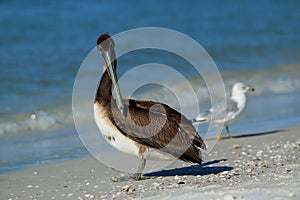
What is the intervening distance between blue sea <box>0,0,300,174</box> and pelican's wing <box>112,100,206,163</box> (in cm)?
166

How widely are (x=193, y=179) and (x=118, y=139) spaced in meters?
0.86

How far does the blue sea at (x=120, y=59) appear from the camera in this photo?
30.9 feet

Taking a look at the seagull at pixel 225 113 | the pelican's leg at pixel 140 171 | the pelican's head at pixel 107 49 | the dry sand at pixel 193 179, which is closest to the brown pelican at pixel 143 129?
the pelican's leg at pixel 140 171

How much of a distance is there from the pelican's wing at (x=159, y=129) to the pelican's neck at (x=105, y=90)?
0.17 metres

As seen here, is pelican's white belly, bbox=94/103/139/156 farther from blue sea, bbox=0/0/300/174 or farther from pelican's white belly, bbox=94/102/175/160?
blue sea, bbox=0/0/300/174

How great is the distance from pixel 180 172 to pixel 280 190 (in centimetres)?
191

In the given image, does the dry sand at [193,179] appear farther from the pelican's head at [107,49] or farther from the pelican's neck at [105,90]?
the pelican's head at [107,49]

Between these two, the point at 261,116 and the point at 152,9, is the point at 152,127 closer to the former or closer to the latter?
the point at 261,116

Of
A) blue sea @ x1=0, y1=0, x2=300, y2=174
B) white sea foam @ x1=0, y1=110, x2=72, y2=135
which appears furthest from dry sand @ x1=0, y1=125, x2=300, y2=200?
white sea foam @ x1=0, y1=110, x2=72, y2=135

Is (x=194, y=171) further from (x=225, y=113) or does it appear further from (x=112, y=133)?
(x=225, y=113)

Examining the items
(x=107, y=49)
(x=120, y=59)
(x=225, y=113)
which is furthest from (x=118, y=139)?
(x=120, y=59)

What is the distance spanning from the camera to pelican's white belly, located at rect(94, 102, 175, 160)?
20.9 ft

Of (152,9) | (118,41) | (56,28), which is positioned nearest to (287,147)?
(118,41)

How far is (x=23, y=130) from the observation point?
9.51m
